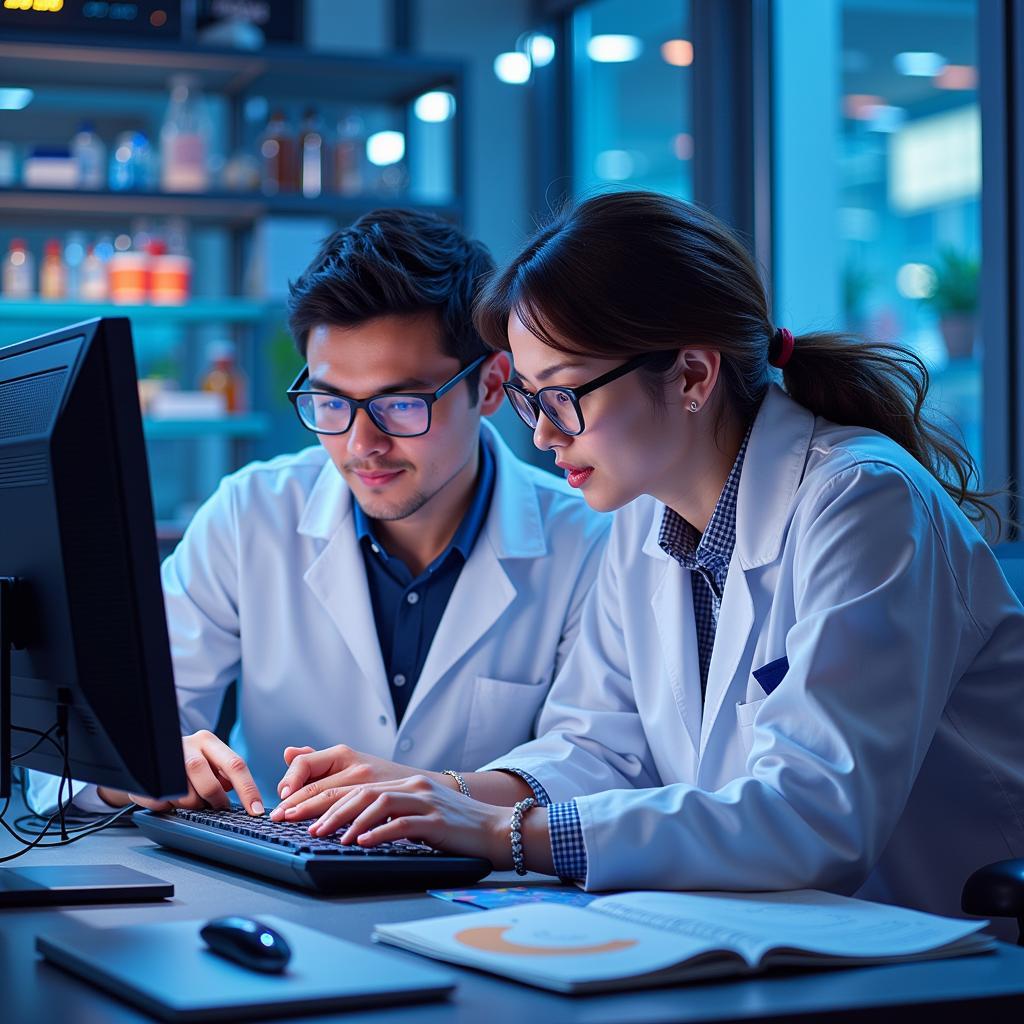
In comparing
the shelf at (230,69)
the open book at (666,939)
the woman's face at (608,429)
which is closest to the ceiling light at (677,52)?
the shelf at (230,69)

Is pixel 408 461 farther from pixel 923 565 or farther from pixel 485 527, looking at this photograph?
pixel 923 565

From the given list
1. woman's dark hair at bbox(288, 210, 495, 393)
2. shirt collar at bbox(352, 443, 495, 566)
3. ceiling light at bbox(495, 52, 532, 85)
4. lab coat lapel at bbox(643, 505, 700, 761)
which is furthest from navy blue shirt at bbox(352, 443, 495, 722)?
ceiling light at bbox(495, 52, 532, 85)

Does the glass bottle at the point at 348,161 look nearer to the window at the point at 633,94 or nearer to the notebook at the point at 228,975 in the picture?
the window at the point at 633,94

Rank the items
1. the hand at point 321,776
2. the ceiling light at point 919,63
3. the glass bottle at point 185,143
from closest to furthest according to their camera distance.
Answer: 1. the hand at point 321,776
2. the ceiling light at point 919,63
3. the glass bottle at point 185,143

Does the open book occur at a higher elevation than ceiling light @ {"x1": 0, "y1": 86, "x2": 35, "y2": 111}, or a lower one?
lower

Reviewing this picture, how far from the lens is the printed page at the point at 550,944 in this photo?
0.93m

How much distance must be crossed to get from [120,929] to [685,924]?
0.41 metres

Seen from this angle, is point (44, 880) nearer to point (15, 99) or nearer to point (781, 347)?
point (781, 347)

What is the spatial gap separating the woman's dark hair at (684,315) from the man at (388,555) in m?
0.22

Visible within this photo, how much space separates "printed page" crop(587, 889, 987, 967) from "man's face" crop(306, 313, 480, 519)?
0.87 meters

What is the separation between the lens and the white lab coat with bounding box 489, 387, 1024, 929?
4.01ft

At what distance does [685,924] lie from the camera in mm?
1037

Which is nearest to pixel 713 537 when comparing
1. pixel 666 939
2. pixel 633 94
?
pixel 666 939

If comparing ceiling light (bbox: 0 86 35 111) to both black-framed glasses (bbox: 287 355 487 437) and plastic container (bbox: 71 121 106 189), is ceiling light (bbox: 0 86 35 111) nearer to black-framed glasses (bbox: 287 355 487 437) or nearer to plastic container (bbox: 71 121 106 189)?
plastic container (bbox: 71 121 106 189)
